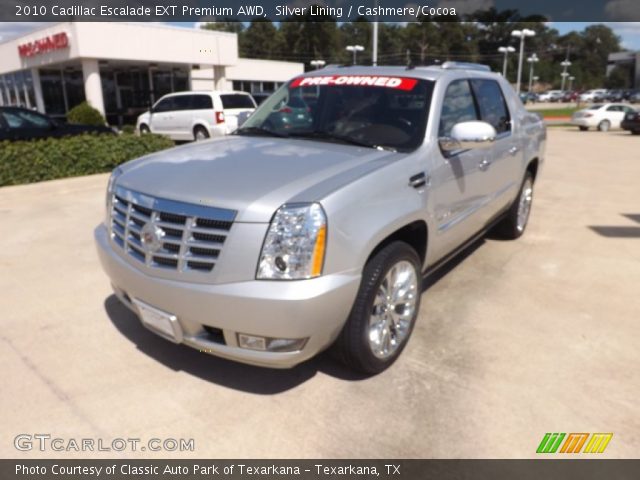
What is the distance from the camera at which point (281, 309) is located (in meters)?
2.44

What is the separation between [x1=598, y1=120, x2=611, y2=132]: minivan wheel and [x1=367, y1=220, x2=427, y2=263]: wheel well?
24.3 meters

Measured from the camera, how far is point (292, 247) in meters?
2.49

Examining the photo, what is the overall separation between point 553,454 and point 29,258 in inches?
197

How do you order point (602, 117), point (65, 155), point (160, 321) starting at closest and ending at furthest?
point (160, 321), point (65, 155), point (602, 117)

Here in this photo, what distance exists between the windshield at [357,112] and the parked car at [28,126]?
7540 mm

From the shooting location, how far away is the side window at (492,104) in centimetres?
444

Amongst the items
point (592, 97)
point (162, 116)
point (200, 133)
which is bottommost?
point (592, 97)

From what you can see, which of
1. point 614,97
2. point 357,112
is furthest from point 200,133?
point 614,97

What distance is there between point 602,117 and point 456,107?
926 inches

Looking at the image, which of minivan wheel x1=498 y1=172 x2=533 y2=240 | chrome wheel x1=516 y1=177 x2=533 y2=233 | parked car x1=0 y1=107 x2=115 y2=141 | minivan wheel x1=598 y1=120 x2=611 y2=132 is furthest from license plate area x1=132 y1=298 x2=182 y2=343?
minivan wheel x1=598 y1=120 x2=611 y2=132

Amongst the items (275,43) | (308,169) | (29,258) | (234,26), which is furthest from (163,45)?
(234,26)

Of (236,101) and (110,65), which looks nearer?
(236,101)

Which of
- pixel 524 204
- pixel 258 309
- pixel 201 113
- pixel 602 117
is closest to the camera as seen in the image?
pixel 258 309

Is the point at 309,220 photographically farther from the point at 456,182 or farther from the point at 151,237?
the point at 456,182
